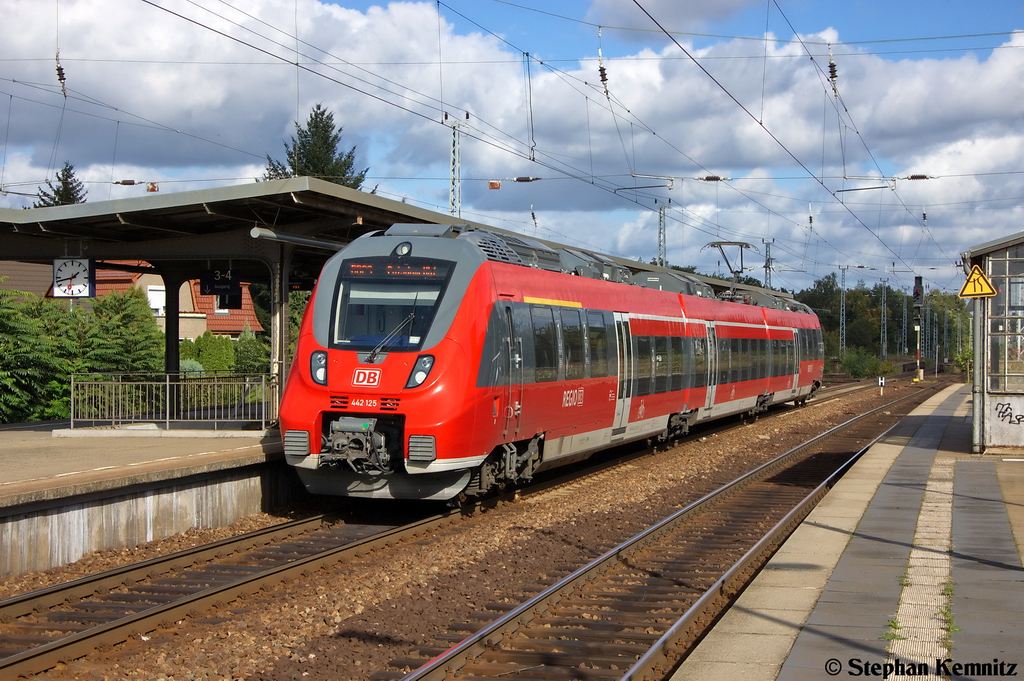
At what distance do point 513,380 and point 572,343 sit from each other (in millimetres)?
2186

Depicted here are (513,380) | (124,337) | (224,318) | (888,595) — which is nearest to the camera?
(888,595)

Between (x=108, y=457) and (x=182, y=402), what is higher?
(x=182, y=402)

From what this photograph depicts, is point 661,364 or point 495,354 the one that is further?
point 661,364

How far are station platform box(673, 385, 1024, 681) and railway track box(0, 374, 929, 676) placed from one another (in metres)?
4.11

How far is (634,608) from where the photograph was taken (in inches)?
331

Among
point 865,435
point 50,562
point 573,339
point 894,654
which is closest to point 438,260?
point 573,339

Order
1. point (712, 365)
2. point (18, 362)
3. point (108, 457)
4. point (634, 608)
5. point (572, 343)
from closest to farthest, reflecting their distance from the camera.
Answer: point (634, 608), point (108, 457), point (572, 343), point (712, 365), point (18, 362)

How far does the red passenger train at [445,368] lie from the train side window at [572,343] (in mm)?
35

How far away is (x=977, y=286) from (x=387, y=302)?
1073 centimetres

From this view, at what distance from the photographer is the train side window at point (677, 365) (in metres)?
19.2

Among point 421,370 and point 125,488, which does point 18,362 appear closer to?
point 125,488

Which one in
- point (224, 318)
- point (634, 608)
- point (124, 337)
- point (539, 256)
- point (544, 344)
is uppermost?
point (224, 318)

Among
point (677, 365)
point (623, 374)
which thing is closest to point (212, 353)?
point (677, 365)

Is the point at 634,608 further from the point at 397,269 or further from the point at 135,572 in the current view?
the point at 397,269
